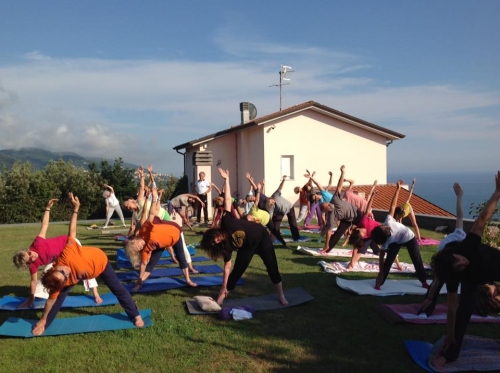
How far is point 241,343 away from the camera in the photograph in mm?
4871

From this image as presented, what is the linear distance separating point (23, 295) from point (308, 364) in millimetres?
4803

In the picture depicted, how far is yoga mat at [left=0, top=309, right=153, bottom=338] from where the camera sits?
5.13 m

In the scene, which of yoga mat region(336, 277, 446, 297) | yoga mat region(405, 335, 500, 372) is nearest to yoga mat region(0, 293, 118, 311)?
yoga mat region(336, 277, 446, 297)

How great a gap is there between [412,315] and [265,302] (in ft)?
6.27

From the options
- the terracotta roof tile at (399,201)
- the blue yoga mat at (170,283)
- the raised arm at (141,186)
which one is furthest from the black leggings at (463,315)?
the terracotta roof tile at (399,201)

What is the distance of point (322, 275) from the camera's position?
7906 mm

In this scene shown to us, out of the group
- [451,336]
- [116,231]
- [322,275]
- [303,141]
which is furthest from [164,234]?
[303,141]

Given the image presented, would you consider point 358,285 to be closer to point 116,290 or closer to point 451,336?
point 451,336

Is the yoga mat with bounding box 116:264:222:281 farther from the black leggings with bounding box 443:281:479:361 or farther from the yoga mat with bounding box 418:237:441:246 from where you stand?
the yoga mat with bounding box 418:237:441:246

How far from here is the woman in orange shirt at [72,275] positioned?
15.7 ft

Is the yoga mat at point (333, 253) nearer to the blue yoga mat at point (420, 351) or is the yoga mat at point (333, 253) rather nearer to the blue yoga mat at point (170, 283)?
the blue yoga mat at point (170, 283)

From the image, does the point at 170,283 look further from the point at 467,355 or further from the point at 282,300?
the point at 467,355

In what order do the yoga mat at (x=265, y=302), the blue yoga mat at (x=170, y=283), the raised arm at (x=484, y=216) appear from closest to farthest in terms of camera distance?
the raised arm at (x=484, y=216), the yoga mat at (x=265, y=302), the blue yoga mat at (x=170, y=283)

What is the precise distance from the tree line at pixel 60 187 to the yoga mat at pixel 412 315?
1553 cm
